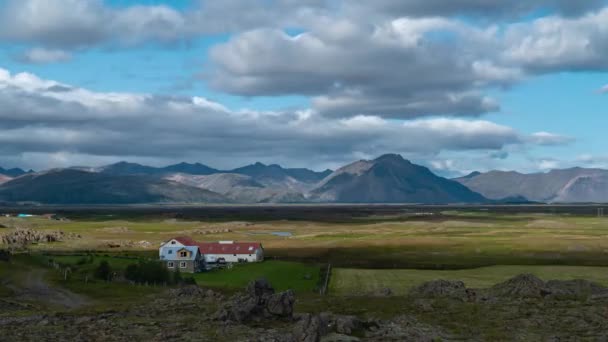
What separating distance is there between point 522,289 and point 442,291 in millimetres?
7865

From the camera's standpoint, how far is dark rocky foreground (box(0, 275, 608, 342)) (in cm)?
4003

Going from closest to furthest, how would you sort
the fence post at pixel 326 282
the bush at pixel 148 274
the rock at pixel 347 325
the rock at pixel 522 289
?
the rock at pixel 347 325
the rock at pixel 522 289
the fence post at pixel 326 282
the bush at pixel 148 274

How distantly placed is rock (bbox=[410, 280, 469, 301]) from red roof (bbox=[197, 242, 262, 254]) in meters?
61.5

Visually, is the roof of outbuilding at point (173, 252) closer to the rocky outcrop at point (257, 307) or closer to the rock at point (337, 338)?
the rocky outcrop at point (257, 307)

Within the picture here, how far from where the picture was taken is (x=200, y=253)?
117 meters

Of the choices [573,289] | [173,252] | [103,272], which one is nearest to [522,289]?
[573,289]

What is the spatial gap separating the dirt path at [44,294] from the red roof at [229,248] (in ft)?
155

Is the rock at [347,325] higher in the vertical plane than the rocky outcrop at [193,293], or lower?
higher

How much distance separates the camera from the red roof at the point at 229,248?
4869 inches

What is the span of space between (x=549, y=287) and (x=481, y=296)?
322 inches

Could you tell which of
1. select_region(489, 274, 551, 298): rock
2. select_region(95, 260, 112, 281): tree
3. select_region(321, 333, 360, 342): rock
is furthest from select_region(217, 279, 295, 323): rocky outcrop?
select_region(95, 260, 112, 281): tree

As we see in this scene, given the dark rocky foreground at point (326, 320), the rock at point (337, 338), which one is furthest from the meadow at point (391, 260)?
the rock at point (337, 338)

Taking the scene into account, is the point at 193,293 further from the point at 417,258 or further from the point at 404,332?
the point at 417,258

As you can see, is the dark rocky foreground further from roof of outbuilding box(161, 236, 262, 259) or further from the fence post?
roof of outbuilding box(161, 236, 262, 259)
